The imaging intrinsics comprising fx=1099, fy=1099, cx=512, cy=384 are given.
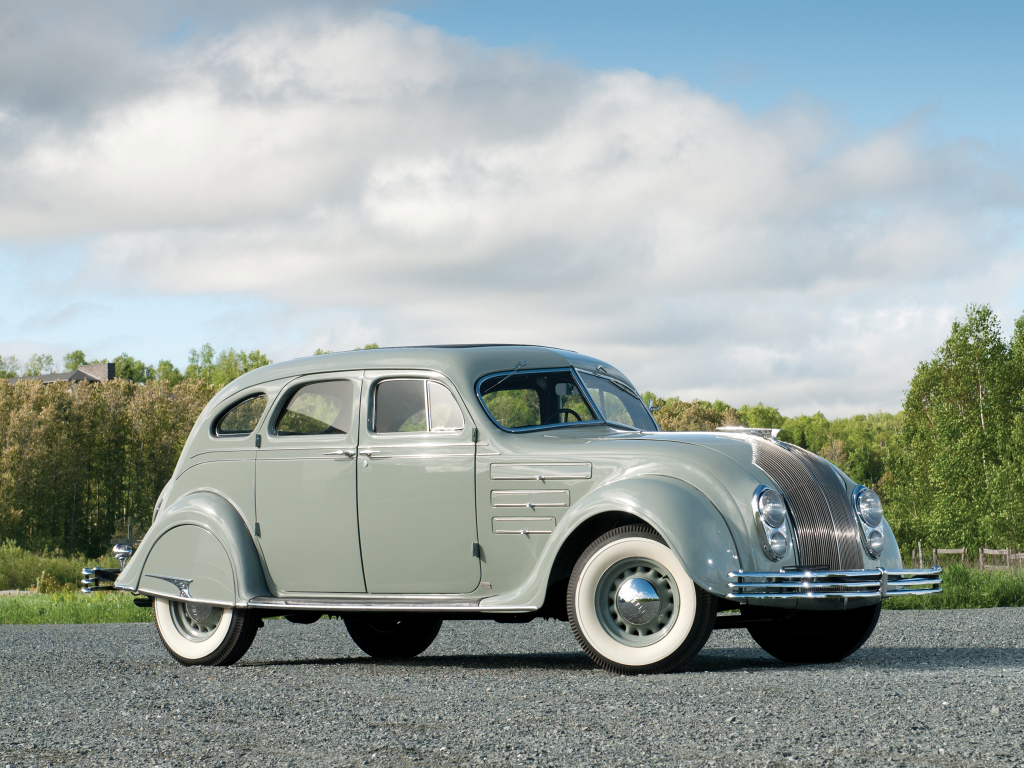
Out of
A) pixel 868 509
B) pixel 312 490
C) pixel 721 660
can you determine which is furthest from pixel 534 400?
pixel 868 509

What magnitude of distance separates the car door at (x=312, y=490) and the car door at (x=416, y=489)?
14 cm

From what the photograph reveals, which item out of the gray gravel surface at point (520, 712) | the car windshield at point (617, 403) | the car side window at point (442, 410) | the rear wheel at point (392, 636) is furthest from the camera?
the rear wheel at point (392, 636)

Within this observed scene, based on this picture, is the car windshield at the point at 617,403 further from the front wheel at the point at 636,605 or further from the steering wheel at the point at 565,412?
the front wheel at the point at 636,605

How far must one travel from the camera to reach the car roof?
304 inches

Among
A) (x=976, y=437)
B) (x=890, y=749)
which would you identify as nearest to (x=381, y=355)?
(x=890, y=749)

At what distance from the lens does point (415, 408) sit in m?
7.71

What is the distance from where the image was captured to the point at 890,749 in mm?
4250

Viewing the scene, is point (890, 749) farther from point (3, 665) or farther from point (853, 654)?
point (3, 665)

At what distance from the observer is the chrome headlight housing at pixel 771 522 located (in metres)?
6.36

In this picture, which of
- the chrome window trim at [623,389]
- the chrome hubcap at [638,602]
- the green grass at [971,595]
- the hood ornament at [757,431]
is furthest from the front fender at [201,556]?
the green grass at [971,595]

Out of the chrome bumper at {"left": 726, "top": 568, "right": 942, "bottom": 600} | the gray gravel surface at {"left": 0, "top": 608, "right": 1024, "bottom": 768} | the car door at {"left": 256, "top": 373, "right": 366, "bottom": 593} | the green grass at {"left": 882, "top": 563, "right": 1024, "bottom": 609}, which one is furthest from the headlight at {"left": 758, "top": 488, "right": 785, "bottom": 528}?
the green grass at {"left": 882, "top": 563, "right": 1024, "bottom": 609}

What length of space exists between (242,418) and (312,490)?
3.61 ft

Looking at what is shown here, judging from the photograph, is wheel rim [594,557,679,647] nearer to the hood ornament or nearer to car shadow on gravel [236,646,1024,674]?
car shadow on gravel [236,646,1024,674]

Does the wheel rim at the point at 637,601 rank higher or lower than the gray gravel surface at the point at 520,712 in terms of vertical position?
higher
